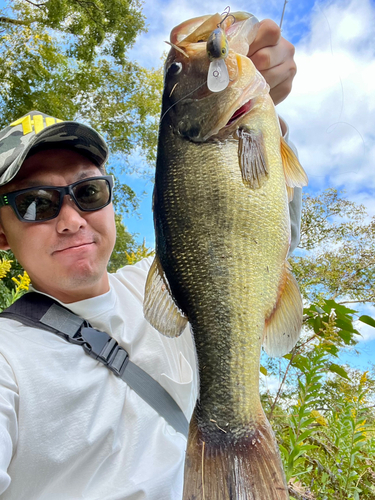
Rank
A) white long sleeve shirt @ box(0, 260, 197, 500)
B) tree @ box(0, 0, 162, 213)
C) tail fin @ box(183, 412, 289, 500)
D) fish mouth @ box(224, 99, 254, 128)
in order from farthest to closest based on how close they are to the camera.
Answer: tree @ box(0, 0, 162, 213), white long sleeve shirt @ box(0, 260, 197, 500), fish mouth @ box(224, 99, 254, 128), tail fin @ box(183, 412, 289, 500)

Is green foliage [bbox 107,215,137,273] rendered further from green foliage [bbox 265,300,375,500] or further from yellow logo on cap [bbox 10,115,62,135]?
yellow logo on cap [bbox 10,115,62,135]

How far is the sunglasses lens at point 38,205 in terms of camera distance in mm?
1698

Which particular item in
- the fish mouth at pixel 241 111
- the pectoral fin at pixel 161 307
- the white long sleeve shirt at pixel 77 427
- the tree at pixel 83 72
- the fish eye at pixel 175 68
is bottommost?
the white long sleeve shirt at pixel 77 427

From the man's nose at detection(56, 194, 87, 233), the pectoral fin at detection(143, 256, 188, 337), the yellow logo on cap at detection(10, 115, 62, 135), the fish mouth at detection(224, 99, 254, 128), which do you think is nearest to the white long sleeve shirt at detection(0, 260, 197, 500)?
the man's nose at detection(56, 194, 87, 233)

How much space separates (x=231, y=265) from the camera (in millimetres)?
1098

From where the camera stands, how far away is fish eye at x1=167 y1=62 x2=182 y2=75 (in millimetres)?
1313

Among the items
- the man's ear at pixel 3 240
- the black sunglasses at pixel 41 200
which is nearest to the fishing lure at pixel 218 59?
the black sunglasses at pixel 41 200

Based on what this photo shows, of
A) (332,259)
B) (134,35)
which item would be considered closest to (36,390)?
(332,259)

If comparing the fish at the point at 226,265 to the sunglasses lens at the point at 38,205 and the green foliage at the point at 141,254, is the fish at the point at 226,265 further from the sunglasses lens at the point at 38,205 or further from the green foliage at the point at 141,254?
the green foliage at the point at 141,254

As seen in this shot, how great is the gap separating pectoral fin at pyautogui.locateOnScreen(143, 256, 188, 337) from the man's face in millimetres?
678

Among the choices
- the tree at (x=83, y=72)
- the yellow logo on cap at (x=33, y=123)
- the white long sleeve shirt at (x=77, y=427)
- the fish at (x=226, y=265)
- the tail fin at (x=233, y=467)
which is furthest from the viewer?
the tree at (x=83, y=72)

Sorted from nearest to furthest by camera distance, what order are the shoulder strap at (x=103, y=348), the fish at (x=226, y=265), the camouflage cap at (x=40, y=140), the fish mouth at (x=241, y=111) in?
the fish at (x=226, y=265)
the fish mouth at (x=241, y=111)
the shoulder strap at (x=103, y=348)
the camouflage cap at (x=40, y=140)

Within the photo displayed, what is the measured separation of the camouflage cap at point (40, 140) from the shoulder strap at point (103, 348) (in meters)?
0.56

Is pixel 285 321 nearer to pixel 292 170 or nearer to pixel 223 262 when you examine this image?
pixel 223 262
